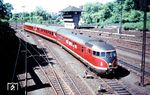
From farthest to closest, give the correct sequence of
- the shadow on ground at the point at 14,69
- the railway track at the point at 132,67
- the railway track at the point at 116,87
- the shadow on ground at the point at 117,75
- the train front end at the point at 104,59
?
the railway track at the point at 132,67
the shadow on ground at the point at 117,75
the train front end at the point at 104,59
the shadow on ground at the point at 14,69
the railway track at the point at 116,87

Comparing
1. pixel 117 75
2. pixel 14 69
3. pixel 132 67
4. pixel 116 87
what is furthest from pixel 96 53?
pixel 14 69

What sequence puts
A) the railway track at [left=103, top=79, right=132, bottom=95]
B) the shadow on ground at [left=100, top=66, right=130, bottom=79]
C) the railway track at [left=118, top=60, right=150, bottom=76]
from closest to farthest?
the railway track at [left=103, top=79, right=132, bottom=95]
the shadow on ground at [left=100, top=66, right=130, bottom=79]
the railway track at [left=118, top=60, right=150, bottom=76]

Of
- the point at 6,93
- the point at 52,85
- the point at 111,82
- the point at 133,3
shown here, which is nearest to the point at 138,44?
the point at 111,82

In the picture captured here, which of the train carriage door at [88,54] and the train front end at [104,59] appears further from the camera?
the train carriage door at [88,54]

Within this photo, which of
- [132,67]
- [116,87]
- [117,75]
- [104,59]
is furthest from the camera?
[132,67]

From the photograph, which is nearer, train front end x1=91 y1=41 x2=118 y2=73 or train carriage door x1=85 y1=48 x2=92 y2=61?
train front end x1=91 y1=41 x2=118 y2=73

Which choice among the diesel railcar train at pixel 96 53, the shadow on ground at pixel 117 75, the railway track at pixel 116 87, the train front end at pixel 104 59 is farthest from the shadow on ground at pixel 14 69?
the shadow on ground at pixel 117 75

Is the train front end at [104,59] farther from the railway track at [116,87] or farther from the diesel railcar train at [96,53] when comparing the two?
the railway track at [116,87]

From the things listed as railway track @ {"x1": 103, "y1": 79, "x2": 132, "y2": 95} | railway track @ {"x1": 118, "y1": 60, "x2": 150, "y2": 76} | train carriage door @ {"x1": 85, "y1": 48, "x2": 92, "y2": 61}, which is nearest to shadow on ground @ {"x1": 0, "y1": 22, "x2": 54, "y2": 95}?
train carriage door @ {"x1": 85, "y1": 48, "x2": 92, "y2": 61}

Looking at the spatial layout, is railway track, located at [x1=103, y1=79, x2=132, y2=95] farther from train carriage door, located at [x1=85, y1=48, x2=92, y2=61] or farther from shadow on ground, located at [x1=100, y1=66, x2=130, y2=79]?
train carriage door, located at [x1=85, y1=48, x2=92, y2=61]

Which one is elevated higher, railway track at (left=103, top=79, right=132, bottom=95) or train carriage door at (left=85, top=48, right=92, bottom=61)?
train carriage door at (left=85, top=48, right=92, bottom=61)

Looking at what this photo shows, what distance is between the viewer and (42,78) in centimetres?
2480

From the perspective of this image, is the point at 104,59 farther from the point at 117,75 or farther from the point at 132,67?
the point at 132,67

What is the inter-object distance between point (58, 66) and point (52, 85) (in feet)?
24.8
